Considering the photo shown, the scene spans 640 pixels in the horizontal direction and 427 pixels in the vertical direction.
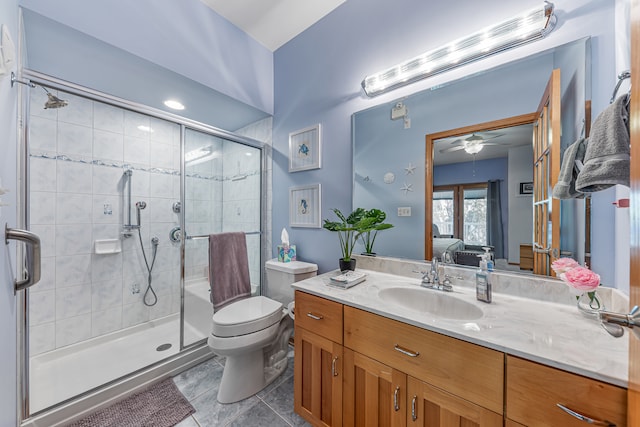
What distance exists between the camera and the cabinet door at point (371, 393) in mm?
919

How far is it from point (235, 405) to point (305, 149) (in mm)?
1874

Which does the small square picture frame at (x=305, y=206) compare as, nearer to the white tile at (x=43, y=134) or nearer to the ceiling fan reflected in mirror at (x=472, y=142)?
the ceiling fan reflected in mirror at (x=472, y=142)

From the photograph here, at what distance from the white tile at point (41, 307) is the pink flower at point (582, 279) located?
325 centimetres

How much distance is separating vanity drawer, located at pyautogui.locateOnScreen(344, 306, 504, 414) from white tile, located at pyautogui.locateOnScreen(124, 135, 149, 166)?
2493 mm

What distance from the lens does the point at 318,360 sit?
118cm

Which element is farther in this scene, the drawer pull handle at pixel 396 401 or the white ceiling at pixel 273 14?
the white ceiling at pixel 273 14

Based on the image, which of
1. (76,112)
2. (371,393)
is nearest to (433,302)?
(371,393)

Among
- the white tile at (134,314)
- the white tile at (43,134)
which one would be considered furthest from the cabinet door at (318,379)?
the white tile at (43,134)

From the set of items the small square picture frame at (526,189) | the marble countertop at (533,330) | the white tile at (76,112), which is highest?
the white tile at (76,112)

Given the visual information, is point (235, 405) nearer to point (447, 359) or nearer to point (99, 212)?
point (447, 359)

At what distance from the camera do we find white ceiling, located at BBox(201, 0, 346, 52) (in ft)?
5.88

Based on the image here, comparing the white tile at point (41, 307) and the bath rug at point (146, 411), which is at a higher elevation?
the white tile at point (41, 307)

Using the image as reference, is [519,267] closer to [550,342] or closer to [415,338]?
[550,342]

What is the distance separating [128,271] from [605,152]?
3214 millimetres
